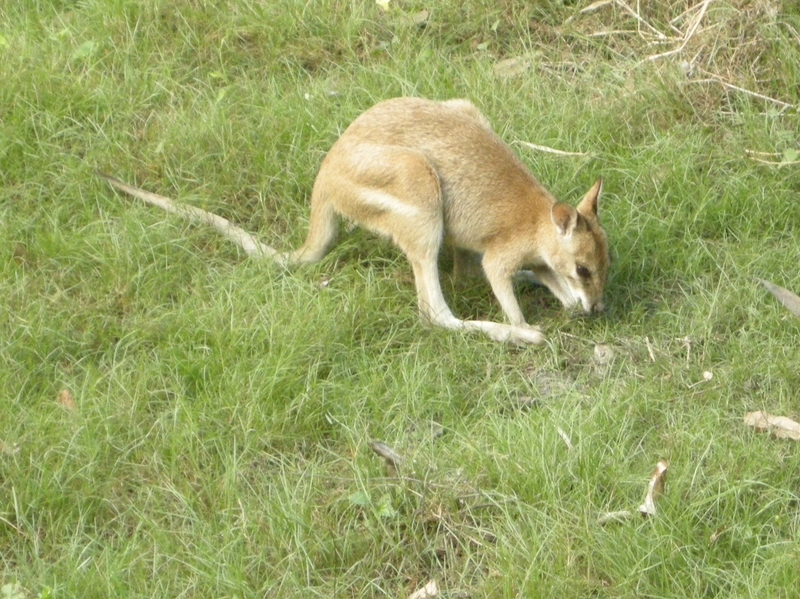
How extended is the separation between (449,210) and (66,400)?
6.23 feet

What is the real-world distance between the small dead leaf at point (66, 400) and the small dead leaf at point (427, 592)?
5.40 feet

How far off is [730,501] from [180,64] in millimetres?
4127

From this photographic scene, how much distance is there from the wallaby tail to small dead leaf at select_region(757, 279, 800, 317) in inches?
85.2

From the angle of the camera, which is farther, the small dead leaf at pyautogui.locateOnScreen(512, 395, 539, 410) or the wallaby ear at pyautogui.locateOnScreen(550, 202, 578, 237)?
the wallaby ear at pyautogui.locateOnScreen(550, 202, 578, 237)

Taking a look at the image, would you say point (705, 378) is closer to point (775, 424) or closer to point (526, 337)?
point (775, 424)

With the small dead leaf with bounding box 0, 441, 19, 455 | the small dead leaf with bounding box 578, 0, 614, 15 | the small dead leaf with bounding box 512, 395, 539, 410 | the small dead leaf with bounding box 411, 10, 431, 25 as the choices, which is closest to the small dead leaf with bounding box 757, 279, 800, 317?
the small dead leaf with bounding box 512, 395, 539, 410

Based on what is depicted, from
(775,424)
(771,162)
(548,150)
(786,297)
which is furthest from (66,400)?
(771,162)

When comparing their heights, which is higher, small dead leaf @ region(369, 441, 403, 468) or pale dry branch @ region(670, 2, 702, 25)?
pale dry branch @ region(670, 2, 702, 25)

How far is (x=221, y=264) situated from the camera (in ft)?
19.6

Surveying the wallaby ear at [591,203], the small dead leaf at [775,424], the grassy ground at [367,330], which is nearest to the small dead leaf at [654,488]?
the grassy ground at [367,330]

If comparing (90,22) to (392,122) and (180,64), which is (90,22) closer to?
(180,64)

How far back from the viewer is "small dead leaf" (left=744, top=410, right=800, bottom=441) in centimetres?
473

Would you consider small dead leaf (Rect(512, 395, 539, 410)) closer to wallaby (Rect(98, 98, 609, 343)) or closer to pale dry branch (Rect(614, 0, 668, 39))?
wallaby (Rect(98, 98, 609, 343))

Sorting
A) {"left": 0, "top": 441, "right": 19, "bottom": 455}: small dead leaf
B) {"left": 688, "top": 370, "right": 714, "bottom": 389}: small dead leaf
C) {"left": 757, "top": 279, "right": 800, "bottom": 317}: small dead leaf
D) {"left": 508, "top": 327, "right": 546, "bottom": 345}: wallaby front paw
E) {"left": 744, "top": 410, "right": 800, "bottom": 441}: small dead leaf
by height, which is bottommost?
{"left": 508, "top": 327, "right": 546, "bottom": 345}: wallaby front paw
